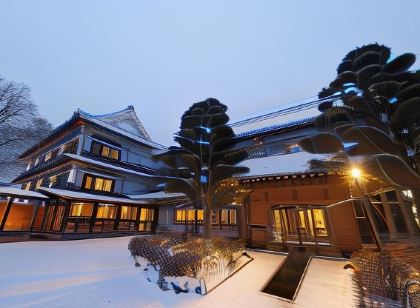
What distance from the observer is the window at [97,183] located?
16.2m

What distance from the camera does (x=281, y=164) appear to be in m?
10.9

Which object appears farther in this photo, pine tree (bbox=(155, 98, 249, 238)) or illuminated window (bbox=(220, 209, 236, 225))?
illuminated window (bbox=(220, 209, 236, 225))

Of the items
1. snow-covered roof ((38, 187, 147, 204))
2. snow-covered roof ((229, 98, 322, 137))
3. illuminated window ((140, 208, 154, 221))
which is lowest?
illuminated window ((140, 208, 154, 221))

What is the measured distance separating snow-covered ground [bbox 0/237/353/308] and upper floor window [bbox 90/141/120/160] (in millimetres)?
11625

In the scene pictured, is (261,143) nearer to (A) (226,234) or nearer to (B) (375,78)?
(A) (226,234)

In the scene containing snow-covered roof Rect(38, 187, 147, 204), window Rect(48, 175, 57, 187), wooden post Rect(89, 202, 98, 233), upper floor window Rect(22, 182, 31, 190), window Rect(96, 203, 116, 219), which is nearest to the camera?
snow-covered roof Rect(38, 187, 147, 204)

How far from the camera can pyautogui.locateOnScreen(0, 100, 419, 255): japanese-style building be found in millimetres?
9180

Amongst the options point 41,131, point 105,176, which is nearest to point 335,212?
point 105,176

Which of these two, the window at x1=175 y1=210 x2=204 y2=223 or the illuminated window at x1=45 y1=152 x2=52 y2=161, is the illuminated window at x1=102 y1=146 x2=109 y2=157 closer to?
the illuminated window at x1=45 y1=152 x2=52 y2=161

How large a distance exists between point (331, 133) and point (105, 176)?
17.4 metres

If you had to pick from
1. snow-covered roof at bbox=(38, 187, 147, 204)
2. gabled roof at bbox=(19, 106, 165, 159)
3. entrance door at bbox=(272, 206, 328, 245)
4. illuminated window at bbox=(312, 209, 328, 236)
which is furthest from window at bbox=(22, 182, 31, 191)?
illuminated window at bbox=(312, 209, 328, 236)

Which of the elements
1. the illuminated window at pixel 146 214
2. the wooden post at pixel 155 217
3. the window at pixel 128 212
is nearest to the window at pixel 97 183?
the window at pixel 128 212

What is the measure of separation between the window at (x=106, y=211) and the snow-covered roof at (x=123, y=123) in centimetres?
732

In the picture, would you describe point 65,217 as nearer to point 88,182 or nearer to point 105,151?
point 88,182
